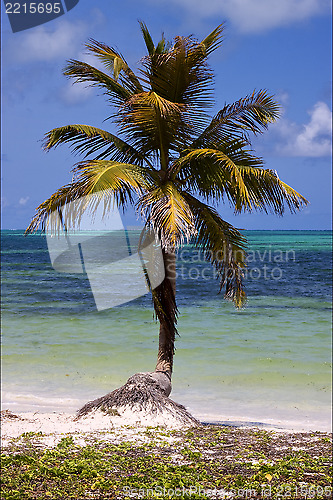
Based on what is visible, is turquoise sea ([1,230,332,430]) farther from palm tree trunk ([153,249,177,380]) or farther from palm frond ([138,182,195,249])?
palm frond ([138,182,195,249])

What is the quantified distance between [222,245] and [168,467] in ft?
12.0

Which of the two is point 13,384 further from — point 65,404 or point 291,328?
point 291,328

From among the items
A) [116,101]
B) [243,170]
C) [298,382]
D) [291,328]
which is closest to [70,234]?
[116,101]

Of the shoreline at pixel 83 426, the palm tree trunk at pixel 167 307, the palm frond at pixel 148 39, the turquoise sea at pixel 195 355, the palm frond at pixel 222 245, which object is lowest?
the turquoise sea at pixel 195 355

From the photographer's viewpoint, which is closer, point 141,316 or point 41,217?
point 41,217

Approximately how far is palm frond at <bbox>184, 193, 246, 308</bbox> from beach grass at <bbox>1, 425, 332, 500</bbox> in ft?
7.90

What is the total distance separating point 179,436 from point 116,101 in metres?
5.67

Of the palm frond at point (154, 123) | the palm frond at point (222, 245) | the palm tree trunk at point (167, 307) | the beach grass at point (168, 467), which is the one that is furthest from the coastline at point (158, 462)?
the palm frond at point (154, 123)

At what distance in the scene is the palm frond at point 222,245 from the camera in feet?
30.6

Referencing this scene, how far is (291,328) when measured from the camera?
21.3 metres

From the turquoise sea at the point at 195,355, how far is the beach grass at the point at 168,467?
9.43ft

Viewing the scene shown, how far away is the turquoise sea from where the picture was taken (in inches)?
482

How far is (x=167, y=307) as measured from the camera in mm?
10039

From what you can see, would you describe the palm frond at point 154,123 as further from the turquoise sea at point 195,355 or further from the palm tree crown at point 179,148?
the turquoise sea at point 195,355
